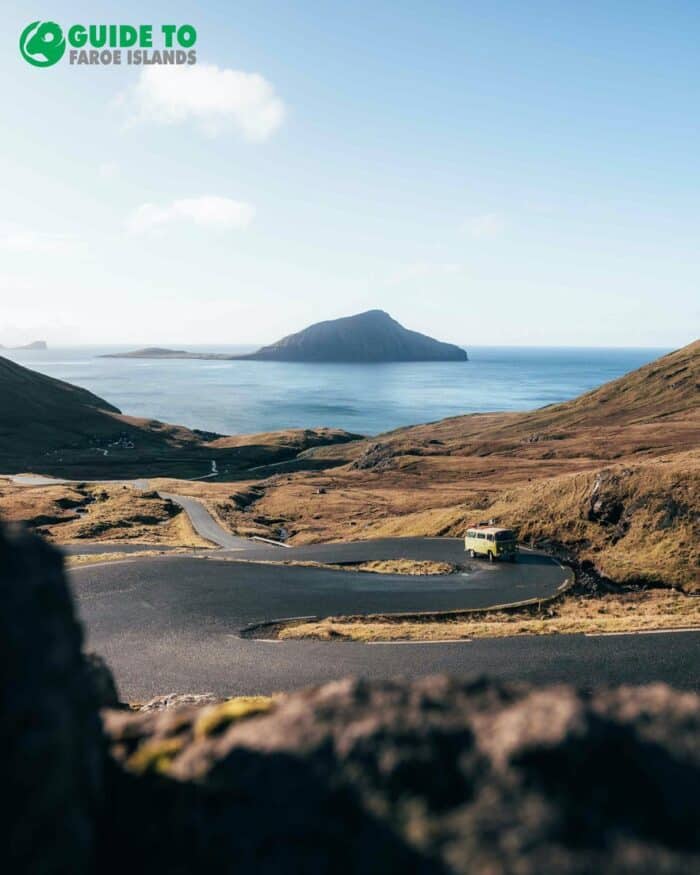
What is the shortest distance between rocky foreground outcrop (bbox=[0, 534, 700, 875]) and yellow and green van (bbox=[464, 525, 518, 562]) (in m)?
37.2

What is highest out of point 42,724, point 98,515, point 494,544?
point 42,724

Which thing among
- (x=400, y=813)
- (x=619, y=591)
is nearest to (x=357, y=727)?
(x=400, y=813)

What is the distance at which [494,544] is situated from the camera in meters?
43.7

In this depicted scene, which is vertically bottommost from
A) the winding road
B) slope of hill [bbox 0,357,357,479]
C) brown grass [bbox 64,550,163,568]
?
slope of hill [bbox 0,357,357,479]

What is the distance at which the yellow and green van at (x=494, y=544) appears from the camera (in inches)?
1715

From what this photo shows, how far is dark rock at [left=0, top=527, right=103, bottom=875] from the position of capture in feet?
18.9

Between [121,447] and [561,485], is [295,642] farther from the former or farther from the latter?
[121,447]

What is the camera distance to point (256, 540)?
6300 cm

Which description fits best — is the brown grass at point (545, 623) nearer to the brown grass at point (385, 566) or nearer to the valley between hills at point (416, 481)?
the valley between hills at point (416, 481)

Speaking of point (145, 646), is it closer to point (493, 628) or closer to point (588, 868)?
point (493, 628)

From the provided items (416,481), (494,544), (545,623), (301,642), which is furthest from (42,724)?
(416,481)

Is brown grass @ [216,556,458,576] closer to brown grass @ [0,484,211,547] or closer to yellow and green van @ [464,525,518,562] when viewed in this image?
yellow and green van @ [464,525,518,562]

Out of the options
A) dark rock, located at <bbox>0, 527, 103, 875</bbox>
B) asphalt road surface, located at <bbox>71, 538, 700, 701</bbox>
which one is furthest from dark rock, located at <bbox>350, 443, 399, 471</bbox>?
dark rock, located at <bbox>0, 527, 103, 875</bbox>

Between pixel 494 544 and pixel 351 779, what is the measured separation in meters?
38.7
